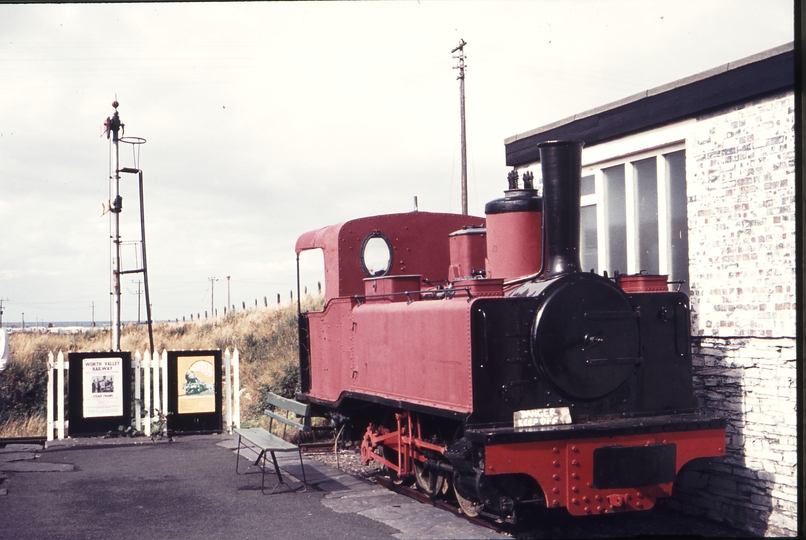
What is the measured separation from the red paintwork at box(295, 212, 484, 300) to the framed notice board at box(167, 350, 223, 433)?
3.99 meters

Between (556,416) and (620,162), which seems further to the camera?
(620,162)

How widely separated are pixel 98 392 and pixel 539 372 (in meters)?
7.75

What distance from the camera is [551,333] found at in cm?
603

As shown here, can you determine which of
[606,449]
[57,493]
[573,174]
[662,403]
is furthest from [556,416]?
[57,493]

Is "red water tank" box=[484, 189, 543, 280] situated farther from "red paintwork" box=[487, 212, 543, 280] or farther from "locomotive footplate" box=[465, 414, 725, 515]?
"locomotive footplate" box=[465, 414, 725, 515]

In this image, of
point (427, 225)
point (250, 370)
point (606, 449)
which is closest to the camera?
point (606, 449)

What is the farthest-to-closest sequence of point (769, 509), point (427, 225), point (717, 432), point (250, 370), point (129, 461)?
point (250, 370) → point (129, 461) → point (427, 225) → point (769, 509) → point (717, 432)

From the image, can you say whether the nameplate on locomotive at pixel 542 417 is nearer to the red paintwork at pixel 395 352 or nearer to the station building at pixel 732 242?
the red paintwork at pixel 395 352

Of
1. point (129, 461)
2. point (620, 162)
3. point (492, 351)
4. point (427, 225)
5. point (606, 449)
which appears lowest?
point (129, 461)

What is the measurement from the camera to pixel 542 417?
6.02m

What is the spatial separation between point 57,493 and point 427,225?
175 inches

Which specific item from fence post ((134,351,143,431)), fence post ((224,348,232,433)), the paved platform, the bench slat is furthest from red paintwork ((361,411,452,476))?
fence post ((134,351,143,431))

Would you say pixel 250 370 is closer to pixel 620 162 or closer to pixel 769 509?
pixel 620 162

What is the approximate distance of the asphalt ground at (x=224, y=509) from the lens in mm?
6379
